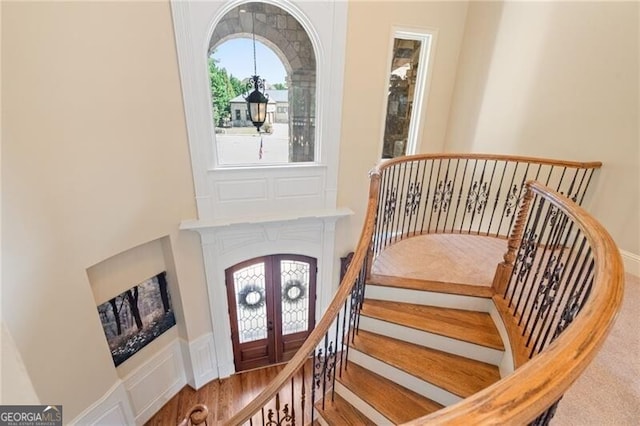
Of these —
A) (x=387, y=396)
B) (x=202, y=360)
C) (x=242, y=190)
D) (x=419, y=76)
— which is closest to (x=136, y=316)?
(x=202, y=360)

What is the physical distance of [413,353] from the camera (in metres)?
2.42

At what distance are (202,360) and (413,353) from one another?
3.55m

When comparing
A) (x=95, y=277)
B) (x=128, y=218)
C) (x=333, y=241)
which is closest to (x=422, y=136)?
(x=333, y=241)

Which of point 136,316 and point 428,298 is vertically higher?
point 428,298

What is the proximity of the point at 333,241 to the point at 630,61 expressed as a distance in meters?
3.76

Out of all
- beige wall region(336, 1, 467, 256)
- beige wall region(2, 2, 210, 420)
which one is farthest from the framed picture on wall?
A: beige wall region(336, 1, 467, 256)

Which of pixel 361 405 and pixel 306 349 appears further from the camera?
pixel 361 405

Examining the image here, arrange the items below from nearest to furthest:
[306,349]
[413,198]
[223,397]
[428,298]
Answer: [306,349], [428,298], [413,198], [223,397]

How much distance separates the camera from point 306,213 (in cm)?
450

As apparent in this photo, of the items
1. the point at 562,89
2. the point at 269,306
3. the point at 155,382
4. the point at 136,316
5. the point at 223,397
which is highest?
the point at 562,89

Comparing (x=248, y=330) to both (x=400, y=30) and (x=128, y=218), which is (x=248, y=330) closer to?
(x=128, y=218)

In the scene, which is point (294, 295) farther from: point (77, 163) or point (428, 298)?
point (77, 163)

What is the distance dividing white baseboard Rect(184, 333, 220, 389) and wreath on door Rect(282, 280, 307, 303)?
4.18ft

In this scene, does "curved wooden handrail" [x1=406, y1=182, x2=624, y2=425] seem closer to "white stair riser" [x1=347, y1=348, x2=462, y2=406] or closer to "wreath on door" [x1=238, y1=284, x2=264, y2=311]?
"white stair riser" [x1=347, y1=348, x2=462, y2=406]
